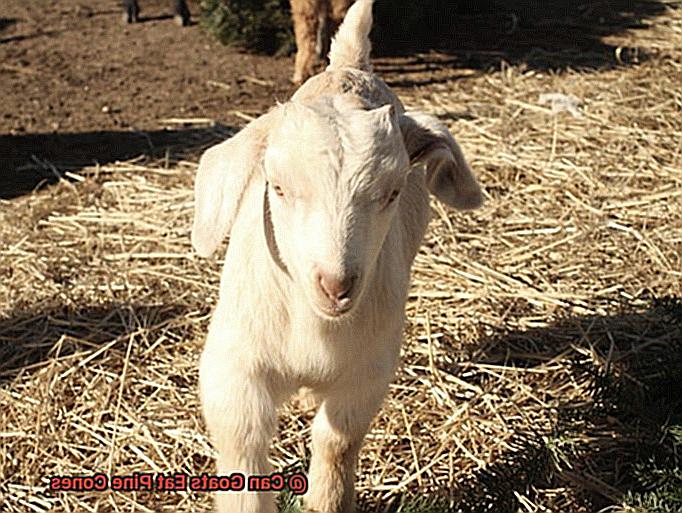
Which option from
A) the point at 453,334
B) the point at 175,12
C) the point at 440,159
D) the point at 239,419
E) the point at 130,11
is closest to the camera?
the point at 440,159

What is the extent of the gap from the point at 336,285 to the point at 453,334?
2.39 meters

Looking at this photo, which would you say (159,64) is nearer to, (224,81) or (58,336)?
Answer: (224,81)

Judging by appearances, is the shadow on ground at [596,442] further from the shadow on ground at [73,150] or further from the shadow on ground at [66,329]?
the shadow on ground at [73,150]

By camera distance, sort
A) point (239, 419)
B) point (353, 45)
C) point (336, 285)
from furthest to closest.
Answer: point (353, 45) → point (239, 419) → point (336, 285)

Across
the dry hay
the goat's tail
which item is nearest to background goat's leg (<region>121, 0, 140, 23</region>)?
the dry hay

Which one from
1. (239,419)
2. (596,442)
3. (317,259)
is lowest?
(596,442)

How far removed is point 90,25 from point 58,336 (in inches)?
223

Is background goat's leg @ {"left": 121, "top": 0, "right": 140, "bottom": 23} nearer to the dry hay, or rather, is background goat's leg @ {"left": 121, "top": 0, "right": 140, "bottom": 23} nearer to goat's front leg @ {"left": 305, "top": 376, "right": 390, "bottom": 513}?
the dry hay

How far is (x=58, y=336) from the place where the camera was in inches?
181

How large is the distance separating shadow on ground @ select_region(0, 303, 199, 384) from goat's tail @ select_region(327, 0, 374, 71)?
1.56 m

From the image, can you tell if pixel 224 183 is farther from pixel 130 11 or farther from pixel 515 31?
pixel 515 31

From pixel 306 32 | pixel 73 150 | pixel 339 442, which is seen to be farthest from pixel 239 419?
pixel 306 32

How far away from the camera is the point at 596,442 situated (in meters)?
3.85

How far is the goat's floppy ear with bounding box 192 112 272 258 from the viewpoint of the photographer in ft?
8.84
